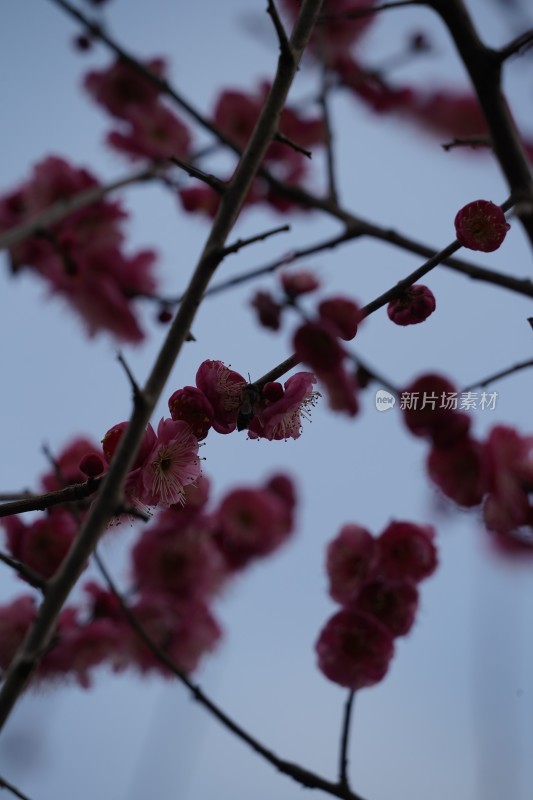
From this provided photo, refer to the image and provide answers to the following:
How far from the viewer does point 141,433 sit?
2.49 ft

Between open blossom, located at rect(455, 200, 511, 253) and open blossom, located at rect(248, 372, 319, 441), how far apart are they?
25 centimetres

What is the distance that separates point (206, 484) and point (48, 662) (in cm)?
61

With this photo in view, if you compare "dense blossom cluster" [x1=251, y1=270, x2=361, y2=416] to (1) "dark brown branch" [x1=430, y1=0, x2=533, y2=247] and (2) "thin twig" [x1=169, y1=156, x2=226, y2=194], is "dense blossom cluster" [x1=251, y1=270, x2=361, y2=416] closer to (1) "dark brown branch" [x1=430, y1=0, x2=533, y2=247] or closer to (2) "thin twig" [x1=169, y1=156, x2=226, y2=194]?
(2) "thin twig" [x1=169, y1=156, x2=226, y2=194]

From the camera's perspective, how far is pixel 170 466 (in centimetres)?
100

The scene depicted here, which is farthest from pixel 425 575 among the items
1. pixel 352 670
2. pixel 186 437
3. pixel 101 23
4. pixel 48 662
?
pixel 101 23

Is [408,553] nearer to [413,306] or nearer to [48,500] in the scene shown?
[413,306]

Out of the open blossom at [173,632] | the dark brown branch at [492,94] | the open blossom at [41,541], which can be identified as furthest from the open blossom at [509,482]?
the open blossom at [173,632]

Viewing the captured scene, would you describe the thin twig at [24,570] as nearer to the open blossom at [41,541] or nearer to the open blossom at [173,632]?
the open blossom at [41,541]

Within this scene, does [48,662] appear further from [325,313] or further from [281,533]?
[325,313]

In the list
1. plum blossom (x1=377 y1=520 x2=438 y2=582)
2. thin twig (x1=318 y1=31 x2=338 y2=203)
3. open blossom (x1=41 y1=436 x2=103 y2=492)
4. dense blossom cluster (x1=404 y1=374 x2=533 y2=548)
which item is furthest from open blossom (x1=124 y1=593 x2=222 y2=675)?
thin twig (x1=318 y1=31 x2=338 y2=203)

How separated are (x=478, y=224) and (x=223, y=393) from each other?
1.22 ft

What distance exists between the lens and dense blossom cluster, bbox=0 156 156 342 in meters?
2.65

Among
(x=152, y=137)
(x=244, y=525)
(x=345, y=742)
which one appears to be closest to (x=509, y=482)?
(x=345, y=742)

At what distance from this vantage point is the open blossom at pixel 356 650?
137cm
